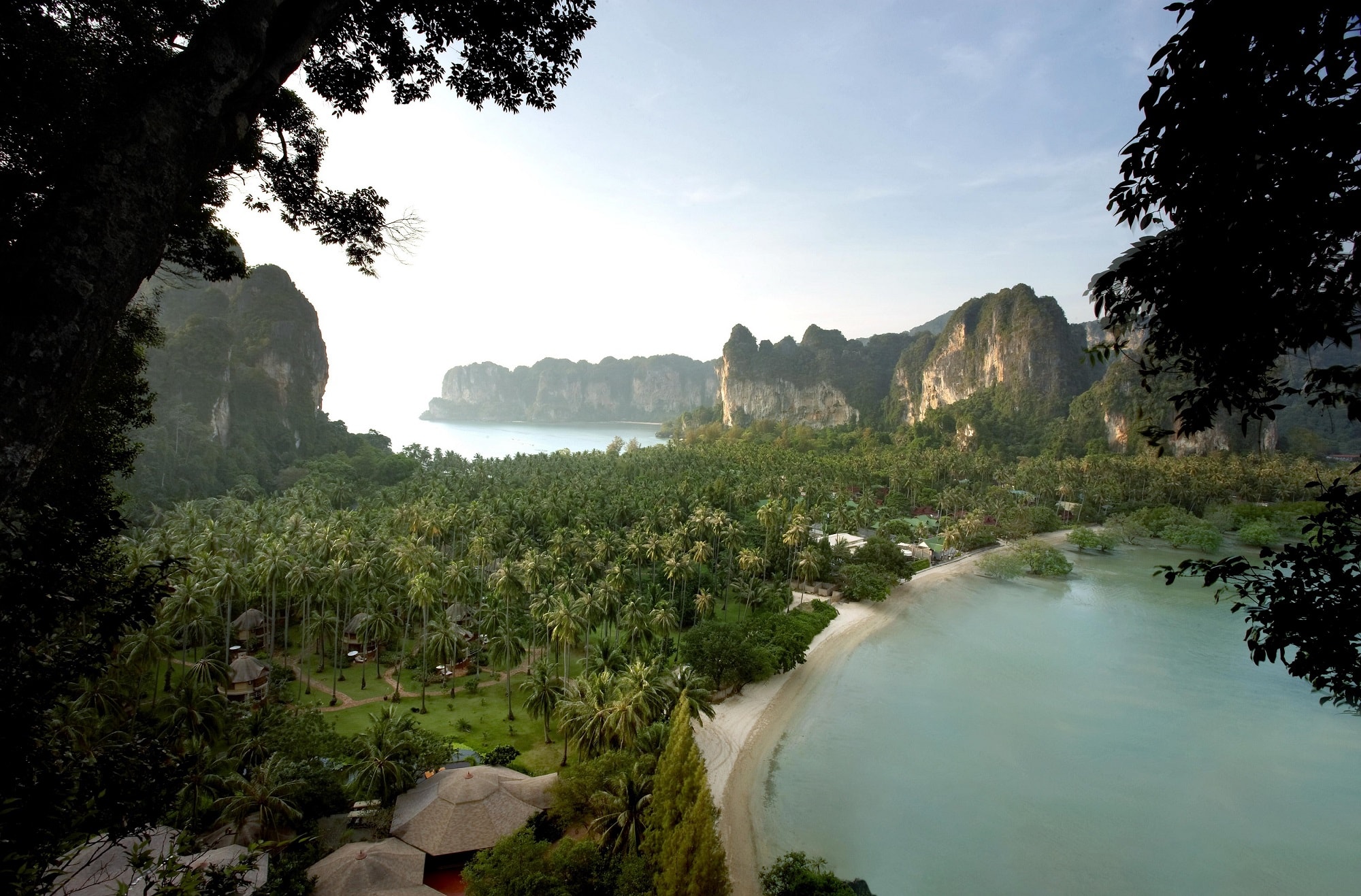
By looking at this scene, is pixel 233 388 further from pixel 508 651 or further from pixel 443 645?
pixel 508 651

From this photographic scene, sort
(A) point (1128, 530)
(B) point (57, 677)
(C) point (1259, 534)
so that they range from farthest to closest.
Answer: (A) point (1128, 530) → (C) point (1259, 534) → (B) point (57, 677)

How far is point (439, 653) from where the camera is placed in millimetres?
24031

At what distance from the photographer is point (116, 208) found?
3.19 meters

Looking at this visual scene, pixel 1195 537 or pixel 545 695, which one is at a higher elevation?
pixel 1195 537

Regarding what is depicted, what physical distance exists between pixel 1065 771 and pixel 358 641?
27.0m

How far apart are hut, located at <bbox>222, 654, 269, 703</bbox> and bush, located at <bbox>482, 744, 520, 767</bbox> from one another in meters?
8.92

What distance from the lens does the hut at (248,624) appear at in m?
26.8

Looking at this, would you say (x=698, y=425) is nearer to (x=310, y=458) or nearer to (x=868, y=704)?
(x=310, y=458)

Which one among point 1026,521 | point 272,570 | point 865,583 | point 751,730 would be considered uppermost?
Result: point 272,570

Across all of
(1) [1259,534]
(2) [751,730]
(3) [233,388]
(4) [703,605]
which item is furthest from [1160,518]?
(3) [233,388]

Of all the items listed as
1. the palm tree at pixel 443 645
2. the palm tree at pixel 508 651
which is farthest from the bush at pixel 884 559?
the palm tree at pixel 443 645

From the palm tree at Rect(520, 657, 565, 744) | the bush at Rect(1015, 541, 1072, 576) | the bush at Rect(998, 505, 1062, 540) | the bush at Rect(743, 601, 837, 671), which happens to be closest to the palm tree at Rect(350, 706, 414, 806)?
the palm tree at Rect(520, 657, 565, 744)

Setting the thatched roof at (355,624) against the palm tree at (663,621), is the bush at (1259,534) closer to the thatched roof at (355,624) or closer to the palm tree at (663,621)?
the palm tree at (663,621)

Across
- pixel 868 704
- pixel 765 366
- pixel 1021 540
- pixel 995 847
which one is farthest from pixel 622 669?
pixel 765 366
